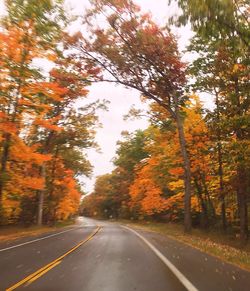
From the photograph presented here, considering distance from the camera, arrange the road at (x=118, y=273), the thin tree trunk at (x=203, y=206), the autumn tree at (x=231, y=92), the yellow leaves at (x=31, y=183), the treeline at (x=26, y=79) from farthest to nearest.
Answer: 1. the thin tree trunk at (x=203, y=206)
2. the yellow leaves at (x=31, y=183)
3. the treeline at (x=26, y=79)
4. the autumn tree at (x=231, y=92)
5. the road at (x=118, y=273)

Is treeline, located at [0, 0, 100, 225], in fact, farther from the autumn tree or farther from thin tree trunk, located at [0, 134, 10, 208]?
the autumn tree

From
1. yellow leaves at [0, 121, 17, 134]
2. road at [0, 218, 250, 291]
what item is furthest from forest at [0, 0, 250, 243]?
road at [0, 218, 250, 291]

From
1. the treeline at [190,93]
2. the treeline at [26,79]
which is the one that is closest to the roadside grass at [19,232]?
the treeline at [26,79]

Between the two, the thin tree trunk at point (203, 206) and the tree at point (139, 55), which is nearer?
the tree at point (139, 55)

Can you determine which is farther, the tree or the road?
the tree

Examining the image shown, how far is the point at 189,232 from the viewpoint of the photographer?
87.8ft

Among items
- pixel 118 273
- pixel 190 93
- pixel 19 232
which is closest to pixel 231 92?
pixel 190 93

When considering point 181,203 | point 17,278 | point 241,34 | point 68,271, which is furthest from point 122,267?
point 181,203

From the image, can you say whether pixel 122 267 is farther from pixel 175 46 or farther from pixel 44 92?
pixel 175 46

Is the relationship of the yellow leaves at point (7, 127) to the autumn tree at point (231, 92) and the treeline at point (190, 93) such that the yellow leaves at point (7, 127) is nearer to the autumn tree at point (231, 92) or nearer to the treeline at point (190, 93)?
the treeline at point (190, 93)

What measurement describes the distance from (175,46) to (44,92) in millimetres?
8758

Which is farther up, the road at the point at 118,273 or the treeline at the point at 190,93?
the treeline at the point at 190,93

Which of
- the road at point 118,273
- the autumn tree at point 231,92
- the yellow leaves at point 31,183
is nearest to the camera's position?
the road at point 118,273

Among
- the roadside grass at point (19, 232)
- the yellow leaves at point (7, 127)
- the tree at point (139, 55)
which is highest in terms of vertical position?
the tree at point (139, 55)
